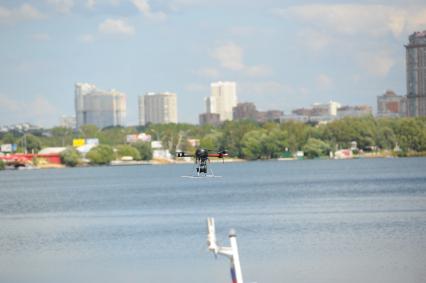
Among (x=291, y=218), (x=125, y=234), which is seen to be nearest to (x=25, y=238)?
(x=125, y=234)

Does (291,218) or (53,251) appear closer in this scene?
(53,251)

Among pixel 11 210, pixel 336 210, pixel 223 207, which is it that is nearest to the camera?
pixel 336 210

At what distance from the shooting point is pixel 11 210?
81.4m

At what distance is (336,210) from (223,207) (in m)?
10.2

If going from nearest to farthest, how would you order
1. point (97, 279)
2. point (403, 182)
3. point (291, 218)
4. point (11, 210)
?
point (97, 279) < point (291, 218) < point (11, 210) < point (403, 182)

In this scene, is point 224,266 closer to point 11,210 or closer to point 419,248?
point 419,248

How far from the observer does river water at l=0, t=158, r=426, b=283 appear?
37.3 metres

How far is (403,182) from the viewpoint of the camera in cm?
10481

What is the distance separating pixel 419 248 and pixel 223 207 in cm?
3348

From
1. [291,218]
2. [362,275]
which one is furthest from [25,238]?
[362,275]

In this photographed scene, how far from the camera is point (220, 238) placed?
47969 mm

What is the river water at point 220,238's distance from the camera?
122 ft

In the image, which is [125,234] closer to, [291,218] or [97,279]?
[291,218]

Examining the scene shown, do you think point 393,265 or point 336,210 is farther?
point 336,210
